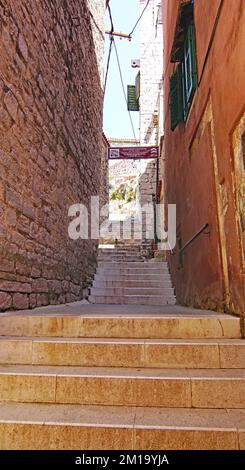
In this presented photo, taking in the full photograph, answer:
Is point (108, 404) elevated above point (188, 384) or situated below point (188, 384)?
below

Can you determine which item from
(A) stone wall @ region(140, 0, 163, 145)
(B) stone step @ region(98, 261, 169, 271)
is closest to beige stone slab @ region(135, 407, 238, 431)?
(B) stone step @ region(98, 261, 169, 271)

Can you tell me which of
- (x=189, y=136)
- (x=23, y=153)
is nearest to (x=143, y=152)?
(x=189, y=136)

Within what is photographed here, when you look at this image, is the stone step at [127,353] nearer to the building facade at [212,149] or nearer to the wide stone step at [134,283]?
the building facade at [212,149]

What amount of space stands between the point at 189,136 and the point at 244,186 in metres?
2.22

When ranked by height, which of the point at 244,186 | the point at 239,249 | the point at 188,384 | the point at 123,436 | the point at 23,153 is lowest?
the point at 123,436

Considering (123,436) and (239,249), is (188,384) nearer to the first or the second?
(123,436)

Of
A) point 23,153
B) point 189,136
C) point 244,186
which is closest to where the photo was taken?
point 244,186

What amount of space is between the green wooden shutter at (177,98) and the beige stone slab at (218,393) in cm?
416

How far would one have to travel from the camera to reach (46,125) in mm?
3762

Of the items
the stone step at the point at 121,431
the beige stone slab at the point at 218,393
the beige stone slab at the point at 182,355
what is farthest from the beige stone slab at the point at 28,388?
the beige stone slab at the point at 218,393

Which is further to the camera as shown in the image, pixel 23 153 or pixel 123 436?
pixel 23 153

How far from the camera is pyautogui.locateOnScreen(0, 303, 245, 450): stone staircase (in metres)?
1.46

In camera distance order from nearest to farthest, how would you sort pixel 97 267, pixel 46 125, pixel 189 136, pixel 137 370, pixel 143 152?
pixel 137 370, pixel 46 125, pixel 189 136, pixel 97 267, pixel 143 152

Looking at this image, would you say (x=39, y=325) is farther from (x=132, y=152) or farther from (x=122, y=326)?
(x=132, y=152)
